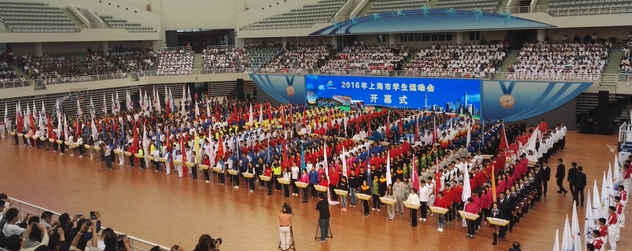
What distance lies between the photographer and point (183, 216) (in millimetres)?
14961

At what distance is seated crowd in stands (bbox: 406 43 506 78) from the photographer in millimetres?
29011

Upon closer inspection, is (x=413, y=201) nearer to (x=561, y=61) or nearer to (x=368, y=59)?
(x=561, y=61)

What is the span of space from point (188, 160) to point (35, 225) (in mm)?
9952

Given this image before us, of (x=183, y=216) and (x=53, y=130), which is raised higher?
(x=53, y=130)

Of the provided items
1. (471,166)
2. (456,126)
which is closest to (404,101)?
(456,126)

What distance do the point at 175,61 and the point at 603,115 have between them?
2963cm

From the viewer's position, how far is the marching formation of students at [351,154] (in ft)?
45.4

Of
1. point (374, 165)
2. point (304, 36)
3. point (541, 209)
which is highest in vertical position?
point (304, 36)

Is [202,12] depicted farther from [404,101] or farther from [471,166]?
[471,166]

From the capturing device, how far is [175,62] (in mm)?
41188

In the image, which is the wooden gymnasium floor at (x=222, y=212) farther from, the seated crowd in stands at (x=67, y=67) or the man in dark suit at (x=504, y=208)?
the seated crowd in stands at (x=67, y=67)

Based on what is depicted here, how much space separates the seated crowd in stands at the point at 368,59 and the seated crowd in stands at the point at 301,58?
36.0 inches

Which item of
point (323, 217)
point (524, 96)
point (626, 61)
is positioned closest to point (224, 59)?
point (524, 96)

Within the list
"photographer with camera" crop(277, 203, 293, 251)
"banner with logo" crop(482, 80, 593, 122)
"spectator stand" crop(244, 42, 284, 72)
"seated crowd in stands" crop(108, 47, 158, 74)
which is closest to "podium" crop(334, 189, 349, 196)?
"photographer with camera" crop(277, 203, 293, 251)
